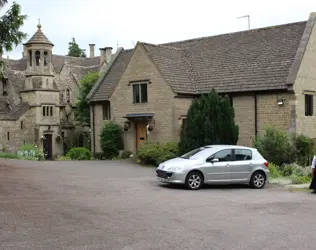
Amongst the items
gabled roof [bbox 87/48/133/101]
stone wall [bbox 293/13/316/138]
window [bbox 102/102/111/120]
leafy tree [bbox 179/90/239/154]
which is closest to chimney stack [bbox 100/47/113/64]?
gabled roof [bbox 87/48/133/101]

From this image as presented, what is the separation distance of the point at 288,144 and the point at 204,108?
461cm

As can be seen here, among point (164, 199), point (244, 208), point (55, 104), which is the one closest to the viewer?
point (244, 208)

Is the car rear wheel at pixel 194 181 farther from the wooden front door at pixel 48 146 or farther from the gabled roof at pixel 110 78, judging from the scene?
the wooden front door at pixel 48 146

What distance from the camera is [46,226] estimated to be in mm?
9695

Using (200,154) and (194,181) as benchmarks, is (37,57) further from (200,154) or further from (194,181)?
(194,181)

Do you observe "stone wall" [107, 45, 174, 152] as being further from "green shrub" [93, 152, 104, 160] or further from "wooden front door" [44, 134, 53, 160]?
"wooden front door" [44, 134, 53, 160]

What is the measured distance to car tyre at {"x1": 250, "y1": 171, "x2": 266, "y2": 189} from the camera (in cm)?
1756

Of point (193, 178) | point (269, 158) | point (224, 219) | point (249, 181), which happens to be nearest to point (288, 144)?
point (269, 158)

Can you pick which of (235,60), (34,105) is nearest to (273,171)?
(235,60)

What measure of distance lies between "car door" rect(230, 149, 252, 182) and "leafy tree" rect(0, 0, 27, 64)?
9.51m

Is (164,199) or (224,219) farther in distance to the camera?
(164,199)

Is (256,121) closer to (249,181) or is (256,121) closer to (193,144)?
(193,144)

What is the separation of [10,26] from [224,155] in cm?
946

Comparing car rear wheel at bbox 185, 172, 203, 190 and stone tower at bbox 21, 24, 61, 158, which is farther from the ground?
stone tower at bbox 21, 24, 61, 158
